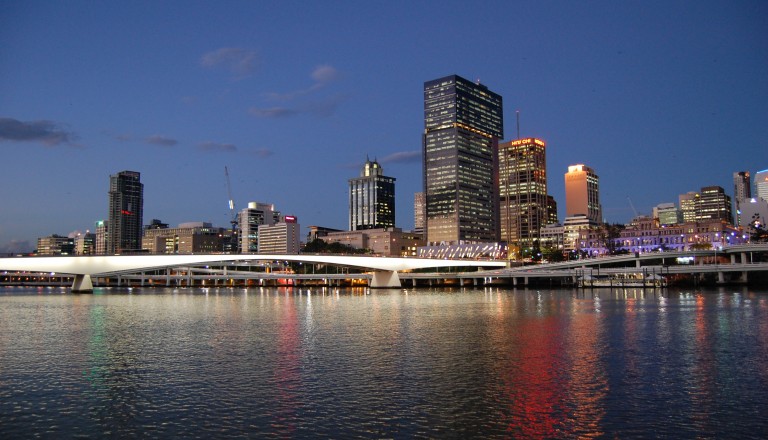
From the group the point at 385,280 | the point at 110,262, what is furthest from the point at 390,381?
the point at 385,280

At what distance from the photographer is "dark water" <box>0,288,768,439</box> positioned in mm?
18859

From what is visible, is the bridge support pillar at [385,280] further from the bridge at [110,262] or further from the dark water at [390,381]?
the dark water at [390,381]

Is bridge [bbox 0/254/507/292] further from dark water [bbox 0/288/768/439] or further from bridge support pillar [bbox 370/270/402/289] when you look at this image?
dark water [bbox 0/288/768/439]

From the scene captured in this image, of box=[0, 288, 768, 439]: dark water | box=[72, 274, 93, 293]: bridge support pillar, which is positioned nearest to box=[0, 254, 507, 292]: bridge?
box=[72, 274, 93, 293]: bridge support pillar

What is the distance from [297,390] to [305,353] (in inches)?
390

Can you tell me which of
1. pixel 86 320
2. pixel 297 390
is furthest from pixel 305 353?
pixel 86 320

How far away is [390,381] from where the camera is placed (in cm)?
2562

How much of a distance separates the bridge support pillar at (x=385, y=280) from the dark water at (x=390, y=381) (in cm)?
9758

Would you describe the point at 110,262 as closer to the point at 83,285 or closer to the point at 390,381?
the point at 83,285

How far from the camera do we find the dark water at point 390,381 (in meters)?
18.9

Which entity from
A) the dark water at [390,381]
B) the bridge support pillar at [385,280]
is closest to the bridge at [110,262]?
the bridge support pillar at [385,280]

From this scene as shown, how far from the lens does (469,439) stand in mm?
17344

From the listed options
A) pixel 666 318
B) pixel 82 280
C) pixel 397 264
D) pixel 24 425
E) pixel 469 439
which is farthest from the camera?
pixel 397 264

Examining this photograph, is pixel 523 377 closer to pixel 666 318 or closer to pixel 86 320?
pixel 666 318
